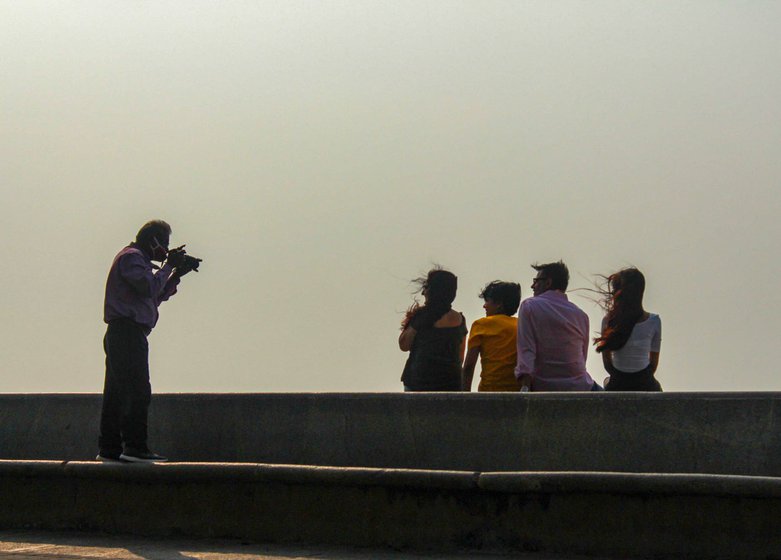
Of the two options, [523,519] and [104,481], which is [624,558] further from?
[104,481]

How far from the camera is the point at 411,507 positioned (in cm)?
804

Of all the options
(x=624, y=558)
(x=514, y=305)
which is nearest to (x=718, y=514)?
(x=624, y=558)

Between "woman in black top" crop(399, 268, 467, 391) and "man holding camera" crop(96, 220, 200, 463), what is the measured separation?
6.81 ft

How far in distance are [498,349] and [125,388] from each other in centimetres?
273

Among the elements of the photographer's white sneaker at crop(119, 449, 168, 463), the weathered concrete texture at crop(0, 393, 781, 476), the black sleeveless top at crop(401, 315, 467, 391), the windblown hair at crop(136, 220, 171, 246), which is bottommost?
the photographer's white sneaker at crop(119, 449, 168, 463)

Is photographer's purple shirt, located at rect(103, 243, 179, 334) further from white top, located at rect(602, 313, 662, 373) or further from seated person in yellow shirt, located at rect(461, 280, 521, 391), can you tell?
white top, located at rect(602, 313, 662, 373)

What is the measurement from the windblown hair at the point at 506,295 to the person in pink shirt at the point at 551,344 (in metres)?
0.48

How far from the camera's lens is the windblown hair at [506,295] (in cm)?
1038

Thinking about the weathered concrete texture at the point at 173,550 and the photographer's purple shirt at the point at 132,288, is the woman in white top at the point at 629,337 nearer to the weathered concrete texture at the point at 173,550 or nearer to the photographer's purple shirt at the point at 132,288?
the weathered concrete texture at the point at 173,550

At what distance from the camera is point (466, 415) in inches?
363

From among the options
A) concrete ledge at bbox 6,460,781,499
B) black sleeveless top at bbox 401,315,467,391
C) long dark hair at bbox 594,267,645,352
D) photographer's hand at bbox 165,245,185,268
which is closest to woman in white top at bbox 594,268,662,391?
long dark hair at bbox 594,267,645,352

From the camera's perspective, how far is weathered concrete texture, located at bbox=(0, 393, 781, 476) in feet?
27.6

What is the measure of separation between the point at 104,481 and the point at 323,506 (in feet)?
5.27

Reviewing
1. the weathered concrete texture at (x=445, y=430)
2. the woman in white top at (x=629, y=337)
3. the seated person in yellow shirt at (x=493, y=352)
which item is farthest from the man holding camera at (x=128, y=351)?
the woman in white top at (x=629, y=337)
